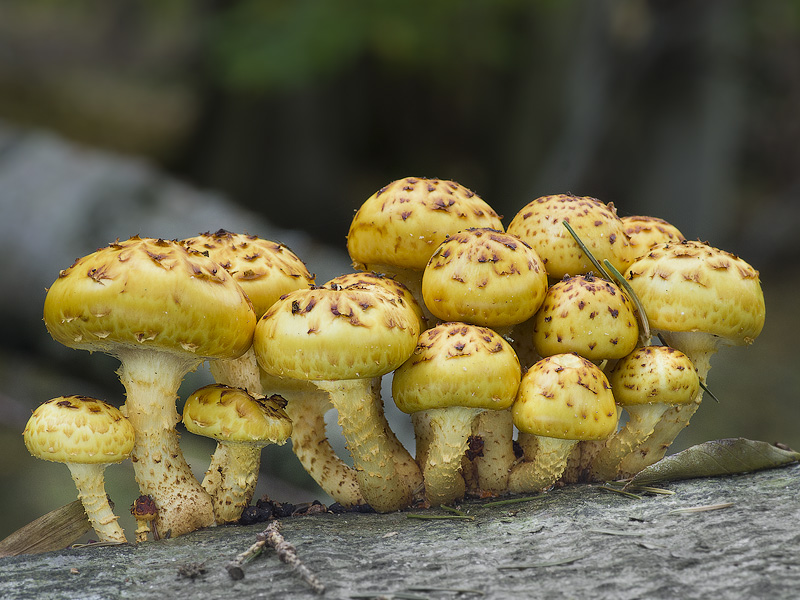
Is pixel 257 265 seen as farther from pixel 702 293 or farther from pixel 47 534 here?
pixel 702 293

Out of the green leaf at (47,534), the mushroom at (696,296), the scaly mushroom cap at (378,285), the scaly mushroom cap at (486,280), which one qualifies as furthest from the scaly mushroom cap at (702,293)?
the green leaf at (47,534)

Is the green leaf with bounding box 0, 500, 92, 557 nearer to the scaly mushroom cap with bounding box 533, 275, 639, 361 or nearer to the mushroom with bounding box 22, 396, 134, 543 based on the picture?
the mushroom with bounding box 22, 396, 134, 543

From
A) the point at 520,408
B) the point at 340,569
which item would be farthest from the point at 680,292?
the point at 340,569

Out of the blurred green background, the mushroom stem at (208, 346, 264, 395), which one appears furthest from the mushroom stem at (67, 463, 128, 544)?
the blurred green background

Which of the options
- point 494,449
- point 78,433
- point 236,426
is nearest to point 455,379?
point 494,449

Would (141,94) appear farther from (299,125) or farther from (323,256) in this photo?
(323,256)

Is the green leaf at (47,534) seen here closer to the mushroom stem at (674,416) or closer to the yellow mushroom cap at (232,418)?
the yellow mushroom cap at (232,418)
